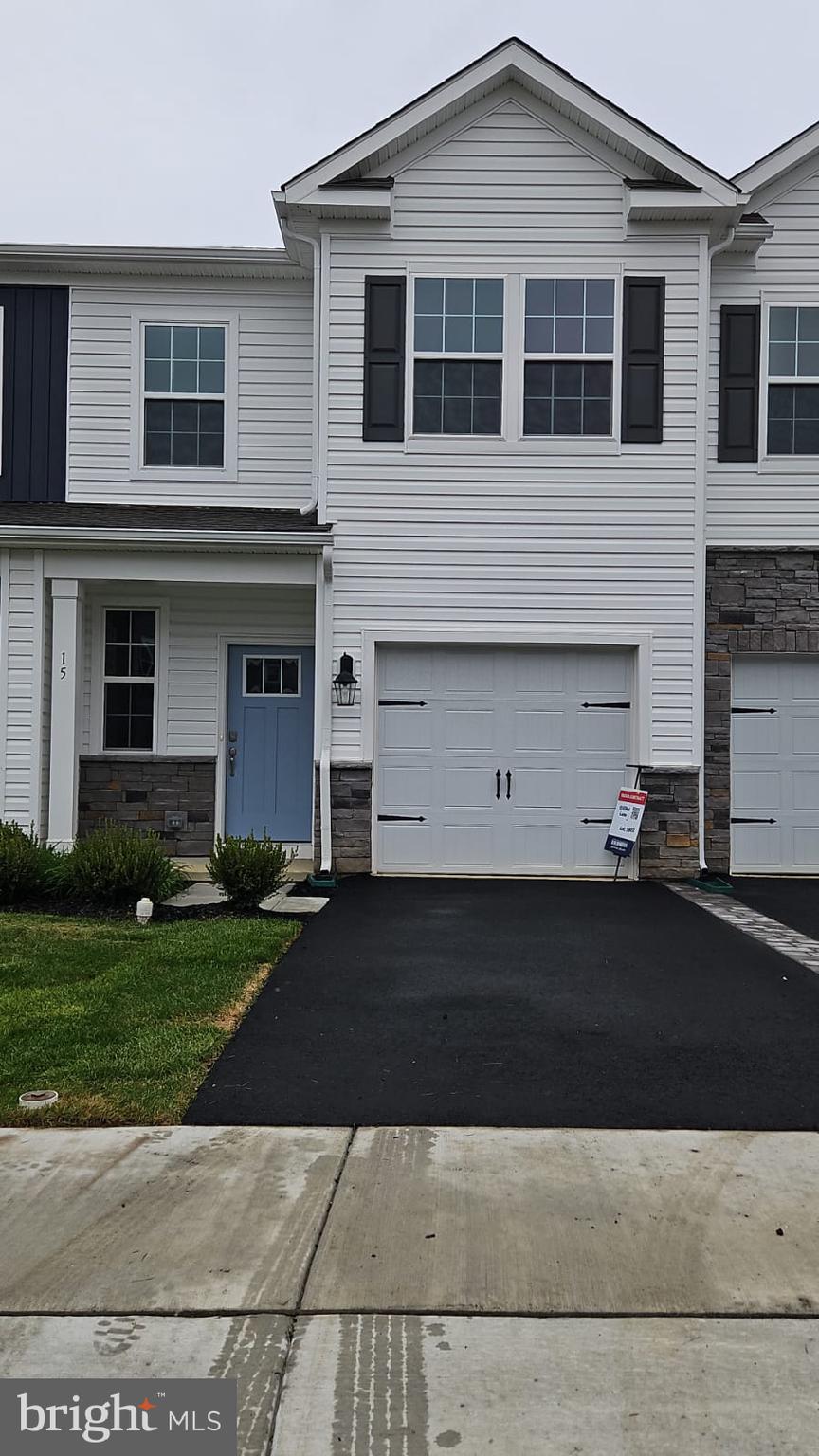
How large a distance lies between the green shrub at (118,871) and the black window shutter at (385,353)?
465cm

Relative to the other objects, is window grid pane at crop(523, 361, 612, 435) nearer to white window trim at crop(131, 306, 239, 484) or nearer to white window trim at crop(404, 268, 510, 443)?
white window trim at crop(404, 268, 510, 443)

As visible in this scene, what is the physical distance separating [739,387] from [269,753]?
6141mm

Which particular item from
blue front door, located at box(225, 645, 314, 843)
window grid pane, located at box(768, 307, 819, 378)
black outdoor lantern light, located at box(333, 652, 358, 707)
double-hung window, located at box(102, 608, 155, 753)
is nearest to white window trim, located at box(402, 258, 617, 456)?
window grid pane, located at box(768, 307, 819, 378)

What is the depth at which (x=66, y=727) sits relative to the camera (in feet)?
34.0

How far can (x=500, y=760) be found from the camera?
1057 cm

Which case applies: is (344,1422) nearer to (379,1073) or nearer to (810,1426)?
(810,1426)

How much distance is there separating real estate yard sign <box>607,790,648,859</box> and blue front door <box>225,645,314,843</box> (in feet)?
10.7

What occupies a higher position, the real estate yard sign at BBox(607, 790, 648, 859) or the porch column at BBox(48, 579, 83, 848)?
the porch column at BBox(48, 579, 83, 848)

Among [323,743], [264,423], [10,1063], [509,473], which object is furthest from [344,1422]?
[264,423]

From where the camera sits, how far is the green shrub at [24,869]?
28.6ft

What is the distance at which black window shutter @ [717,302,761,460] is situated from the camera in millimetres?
10898

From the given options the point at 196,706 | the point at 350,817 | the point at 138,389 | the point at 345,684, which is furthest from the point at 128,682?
the point at 138,389

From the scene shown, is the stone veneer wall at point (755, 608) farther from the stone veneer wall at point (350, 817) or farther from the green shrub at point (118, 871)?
the green shrub at point (118, 871)

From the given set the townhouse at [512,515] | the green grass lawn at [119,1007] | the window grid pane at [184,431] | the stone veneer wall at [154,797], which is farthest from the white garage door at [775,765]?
the window grid pane at [184,431]
